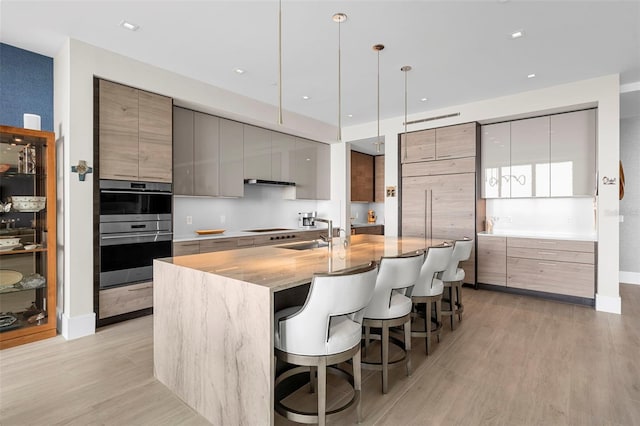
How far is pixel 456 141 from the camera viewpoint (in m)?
5.02

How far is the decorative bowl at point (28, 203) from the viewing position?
292cm

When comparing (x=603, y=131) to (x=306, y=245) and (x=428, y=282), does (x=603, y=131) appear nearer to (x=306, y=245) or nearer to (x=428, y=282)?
(x=428, y=282)

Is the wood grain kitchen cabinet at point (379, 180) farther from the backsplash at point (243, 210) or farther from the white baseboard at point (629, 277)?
the white baseboard at point (629, 277)

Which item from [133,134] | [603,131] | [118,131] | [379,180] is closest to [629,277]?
[603,131]

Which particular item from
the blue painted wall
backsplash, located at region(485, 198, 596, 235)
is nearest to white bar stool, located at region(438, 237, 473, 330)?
backsplash, located at region(485, 198, 596, 235)

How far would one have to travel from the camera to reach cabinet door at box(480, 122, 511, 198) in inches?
188

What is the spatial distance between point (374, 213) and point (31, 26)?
22.5ft

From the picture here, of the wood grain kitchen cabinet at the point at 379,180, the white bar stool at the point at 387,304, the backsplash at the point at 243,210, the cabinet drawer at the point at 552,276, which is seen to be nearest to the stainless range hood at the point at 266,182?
the backsplash at the point at 243,210

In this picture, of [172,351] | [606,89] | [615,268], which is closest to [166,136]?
[172,351]

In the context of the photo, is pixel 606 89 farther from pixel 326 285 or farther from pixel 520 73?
pixel 326 285

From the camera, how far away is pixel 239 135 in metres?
4.84

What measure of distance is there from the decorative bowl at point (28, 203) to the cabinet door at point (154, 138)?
0.86 m

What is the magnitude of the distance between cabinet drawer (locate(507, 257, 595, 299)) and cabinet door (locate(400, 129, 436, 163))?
1984 mm

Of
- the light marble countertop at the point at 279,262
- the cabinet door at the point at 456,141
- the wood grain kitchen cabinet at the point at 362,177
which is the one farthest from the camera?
the wood grain kitchen cabinet at the point at 362,177
